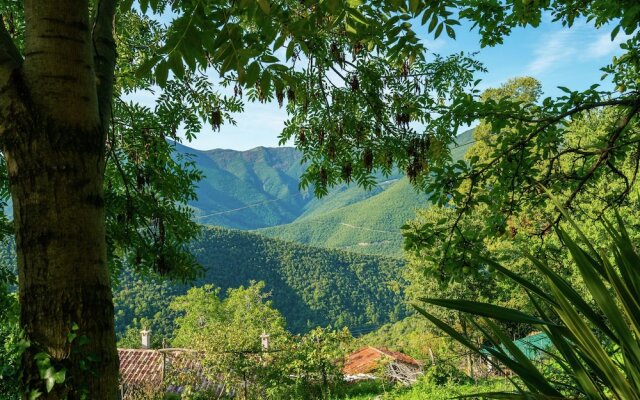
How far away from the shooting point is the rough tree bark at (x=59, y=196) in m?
1.61

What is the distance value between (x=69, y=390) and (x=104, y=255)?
458 mm

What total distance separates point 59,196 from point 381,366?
2009 centimetres

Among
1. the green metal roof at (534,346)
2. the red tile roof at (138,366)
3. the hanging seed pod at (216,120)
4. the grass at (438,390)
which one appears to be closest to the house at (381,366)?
the grass at (438,390)

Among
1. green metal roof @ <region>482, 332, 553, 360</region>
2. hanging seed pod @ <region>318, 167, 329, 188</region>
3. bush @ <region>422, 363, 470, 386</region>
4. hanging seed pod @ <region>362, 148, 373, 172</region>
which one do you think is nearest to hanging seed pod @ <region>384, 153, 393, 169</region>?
hanging seed pod @ <region>362, 148, 373, 172</region>

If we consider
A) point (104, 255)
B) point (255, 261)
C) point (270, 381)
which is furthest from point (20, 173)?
point (255, 261)

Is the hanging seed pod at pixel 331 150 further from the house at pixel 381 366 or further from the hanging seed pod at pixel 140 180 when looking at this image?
the house at pixel 381 366

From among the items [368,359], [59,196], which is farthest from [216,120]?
[368,359]

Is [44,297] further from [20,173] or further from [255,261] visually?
[255,261]

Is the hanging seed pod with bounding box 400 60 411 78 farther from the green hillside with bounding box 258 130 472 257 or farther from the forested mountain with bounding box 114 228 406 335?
the green hillside with bounding box 258 130 472 257

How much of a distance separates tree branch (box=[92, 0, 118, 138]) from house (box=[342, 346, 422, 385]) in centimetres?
1524

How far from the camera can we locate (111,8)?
→ 9.22 feet

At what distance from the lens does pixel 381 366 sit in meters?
20.2

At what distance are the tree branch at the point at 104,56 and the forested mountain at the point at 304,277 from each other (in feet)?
197

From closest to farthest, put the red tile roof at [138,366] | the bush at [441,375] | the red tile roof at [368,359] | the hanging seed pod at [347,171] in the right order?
the hanging seed pod at [347,171], the bush at [441,375], the red tile roof at [138,366], the red tile roof at [368,359]
